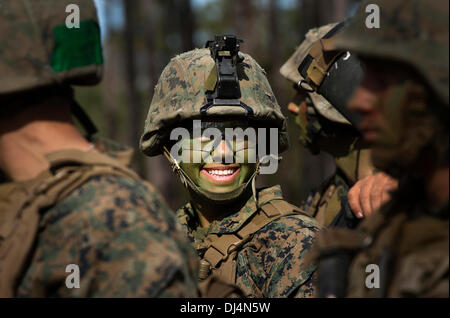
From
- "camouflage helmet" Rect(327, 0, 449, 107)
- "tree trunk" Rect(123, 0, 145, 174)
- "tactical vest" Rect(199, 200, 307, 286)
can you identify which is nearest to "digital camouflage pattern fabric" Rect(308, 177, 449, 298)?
"camouflage helmet" Rect(327, 0, 449, 107)

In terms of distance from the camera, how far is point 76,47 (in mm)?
2879

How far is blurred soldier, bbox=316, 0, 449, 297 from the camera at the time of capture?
2.63 metres

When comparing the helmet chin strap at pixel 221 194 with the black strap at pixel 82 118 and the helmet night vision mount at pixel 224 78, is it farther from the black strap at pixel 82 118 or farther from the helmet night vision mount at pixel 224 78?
the black strap at pixel 82 118

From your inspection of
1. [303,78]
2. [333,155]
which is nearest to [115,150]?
[303,78]

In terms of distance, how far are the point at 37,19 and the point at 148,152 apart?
2368 millimetres

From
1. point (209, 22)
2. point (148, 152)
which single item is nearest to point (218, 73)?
point (148, 152)

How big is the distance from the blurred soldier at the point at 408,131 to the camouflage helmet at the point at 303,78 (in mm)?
2746

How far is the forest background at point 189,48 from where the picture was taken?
1495 centimetres

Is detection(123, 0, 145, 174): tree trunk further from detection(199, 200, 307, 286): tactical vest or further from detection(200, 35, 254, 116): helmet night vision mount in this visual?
detection(199, 200, 307, 286): tactical vest

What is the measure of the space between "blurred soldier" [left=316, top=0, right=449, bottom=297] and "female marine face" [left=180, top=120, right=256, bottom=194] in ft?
5.50

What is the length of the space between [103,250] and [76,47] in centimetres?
91

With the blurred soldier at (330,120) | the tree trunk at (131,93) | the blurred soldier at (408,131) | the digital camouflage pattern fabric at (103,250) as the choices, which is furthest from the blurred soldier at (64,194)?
the tree trunk at (131,93)

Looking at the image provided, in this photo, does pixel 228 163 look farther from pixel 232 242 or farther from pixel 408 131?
pixel 408 131
